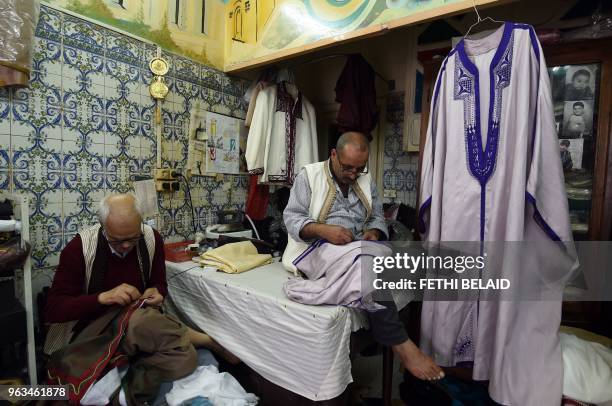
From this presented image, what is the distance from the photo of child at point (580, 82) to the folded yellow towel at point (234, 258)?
1807 millimetres

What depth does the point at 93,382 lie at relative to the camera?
126 cm

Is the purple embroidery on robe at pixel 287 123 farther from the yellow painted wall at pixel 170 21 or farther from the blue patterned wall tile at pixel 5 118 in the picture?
the blue patterned wall tile at pixel 5 118

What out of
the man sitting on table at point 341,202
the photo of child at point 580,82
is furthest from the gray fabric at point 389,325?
Result: the photo of child at point 580,82

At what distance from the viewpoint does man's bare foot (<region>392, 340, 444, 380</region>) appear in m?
1.38

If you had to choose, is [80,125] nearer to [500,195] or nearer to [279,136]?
[279,136]

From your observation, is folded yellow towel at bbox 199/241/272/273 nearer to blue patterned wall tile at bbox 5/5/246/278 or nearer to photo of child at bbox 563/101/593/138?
blue patterned wall tile at bbox 5/5/246/278

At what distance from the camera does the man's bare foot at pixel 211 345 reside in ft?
5.56

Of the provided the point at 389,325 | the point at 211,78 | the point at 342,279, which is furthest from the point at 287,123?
the point at 389,325

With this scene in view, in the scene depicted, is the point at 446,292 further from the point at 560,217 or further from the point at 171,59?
the point at 171,59

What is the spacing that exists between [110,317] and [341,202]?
45.4 inches

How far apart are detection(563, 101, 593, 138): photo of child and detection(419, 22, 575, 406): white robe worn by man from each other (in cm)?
55

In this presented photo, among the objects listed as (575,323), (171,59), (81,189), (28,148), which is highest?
(171,59)

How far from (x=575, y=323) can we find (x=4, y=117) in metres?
2.92

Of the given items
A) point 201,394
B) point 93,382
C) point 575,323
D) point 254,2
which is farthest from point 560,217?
point 254,2
